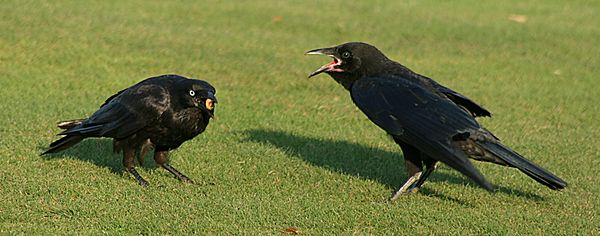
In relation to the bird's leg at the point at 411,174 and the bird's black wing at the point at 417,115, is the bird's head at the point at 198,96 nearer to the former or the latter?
the bird's black wing at the point at 417,115

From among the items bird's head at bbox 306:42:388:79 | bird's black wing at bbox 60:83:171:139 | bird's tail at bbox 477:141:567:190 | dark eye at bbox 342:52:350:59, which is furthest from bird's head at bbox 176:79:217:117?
bird's tail at bbox 477:141:567:190

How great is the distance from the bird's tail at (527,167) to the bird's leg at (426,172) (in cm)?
64

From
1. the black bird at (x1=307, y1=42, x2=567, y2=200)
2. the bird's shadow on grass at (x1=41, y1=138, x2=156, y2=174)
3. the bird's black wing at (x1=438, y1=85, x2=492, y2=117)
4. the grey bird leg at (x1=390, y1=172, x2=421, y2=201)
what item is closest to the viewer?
the black bird at (x1=307, y1=42, x2=567, y2=200)

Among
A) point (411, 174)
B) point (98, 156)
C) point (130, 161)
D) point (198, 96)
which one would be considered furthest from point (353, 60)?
point (98, 156)

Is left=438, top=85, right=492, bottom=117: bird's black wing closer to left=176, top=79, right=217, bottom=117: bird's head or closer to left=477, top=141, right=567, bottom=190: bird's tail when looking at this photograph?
left=477, top=141, right=567, bottom=190: bird's tail

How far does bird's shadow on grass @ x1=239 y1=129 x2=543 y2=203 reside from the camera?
800cm

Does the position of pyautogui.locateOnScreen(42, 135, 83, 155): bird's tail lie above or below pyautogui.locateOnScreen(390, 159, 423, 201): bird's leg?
above

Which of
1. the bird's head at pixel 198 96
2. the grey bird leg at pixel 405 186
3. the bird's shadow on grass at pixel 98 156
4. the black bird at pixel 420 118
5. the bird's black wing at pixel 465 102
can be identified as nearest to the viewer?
the black bird at pixel 420 118

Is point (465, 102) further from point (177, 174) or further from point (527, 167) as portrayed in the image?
point (177, 174)

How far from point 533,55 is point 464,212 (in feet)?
29.1

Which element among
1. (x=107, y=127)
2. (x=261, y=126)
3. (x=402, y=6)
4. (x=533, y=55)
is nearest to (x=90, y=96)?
(x=261, y=126)

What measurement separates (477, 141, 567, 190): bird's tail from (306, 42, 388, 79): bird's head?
1297 mm

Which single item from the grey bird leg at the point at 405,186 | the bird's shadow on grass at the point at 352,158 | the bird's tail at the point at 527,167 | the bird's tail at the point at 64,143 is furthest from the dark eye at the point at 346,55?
the bird's tail at the point at 64,143

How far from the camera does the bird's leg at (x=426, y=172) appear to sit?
7.48 meters
